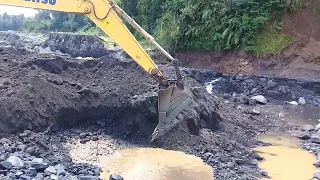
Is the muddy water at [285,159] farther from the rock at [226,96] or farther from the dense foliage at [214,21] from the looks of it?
the dense foliage at [214,21]

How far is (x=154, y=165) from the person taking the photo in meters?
9.41

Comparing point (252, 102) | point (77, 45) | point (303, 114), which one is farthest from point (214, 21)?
point (77, 45)

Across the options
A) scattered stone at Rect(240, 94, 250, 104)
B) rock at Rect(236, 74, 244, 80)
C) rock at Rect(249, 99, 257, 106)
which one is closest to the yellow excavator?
scattered stone at Rect(240, 94, 250, 104)

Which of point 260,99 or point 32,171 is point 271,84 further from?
point 32,171

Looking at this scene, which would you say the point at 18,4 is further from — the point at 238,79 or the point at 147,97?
the point at 238,79

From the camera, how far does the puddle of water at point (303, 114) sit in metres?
14.5

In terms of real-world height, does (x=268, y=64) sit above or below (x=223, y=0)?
below

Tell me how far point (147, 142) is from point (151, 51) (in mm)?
13625

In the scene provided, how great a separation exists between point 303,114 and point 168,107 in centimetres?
751

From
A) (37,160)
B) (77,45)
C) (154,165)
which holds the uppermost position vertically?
(37,160)

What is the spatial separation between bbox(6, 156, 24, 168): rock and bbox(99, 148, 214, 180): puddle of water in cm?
169

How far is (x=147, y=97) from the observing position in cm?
1066

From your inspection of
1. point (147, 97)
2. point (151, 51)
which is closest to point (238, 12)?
point (151, 51)

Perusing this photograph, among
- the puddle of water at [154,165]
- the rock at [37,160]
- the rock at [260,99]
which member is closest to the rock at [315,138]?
the puddle of water at [154,165]
